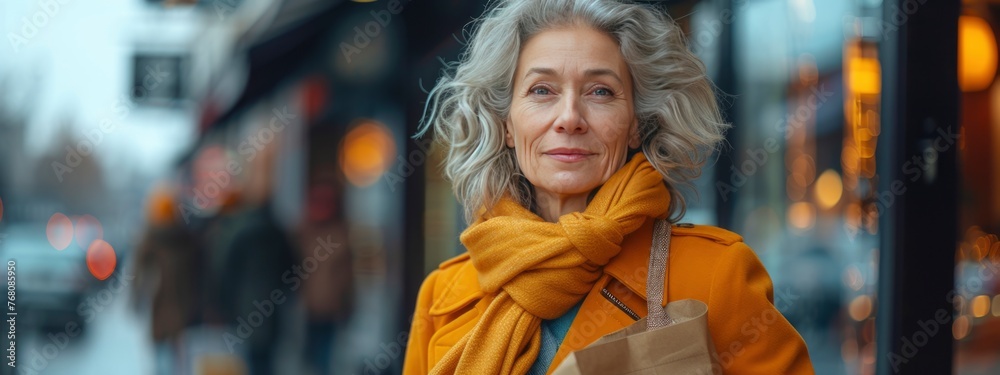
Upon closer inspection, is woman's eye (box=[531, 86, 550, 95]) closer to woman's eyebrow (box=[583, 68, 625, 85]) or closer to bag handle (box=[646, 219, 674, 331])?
woman's eyebrow (box=[583, 68, 625, 85])

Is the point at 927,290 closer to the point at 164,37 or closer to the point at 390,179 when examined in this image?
the point at 390,179

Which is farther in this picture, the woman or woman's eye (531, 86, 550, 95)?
woman's eye (531, 86, 550, 95)

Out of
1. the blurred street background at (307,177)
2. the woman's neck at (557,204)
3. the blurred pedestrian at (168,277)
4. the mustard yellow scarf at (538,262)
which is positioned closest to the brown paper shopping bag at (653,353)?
the mustard yellow scarf at (538,262)

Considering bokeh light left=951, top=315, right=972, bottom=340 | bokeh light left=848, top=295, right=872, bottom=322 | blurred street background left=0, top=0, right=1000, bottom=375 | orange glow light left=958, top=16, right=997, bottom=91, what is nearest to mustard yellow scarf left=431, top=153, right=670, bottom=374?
blurred street background left=0, top=0, right=1000, bottom=375

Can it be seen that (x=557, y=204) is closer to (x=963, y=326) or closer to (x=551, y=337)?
(x=551, y=337)

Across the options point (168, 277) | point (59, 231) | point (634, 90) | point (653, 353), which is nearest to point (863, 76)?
point (634, 90)

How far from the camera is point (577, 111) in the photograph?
181 centimetres

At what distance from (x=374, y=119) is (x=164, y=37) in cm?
135

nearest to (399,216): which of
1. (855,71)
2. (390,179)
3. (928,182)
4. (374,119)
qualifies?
(390,179)

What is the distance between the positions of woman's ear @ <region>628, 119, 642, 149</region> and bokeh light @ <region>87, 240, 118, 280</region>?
4.57 meters

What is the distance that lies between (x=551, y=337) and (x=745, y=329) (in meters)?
0.37

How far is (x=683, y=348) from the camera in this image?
5.03 feet

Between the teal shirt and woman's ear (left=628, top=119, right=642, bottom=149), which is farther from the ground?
woman's ear (left=628, top=119, right=642, bottom=149)

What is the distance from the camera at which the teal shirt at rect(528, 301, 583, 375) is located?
180 centimetres
